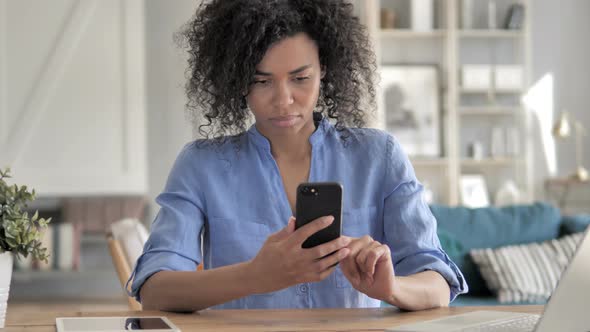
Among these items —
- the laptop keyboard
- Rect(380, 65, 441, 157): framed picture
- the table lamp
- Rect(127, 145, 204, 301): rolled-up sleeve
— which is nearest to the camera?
the laptop keyboard

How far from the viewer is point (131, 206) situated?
5.09 metres

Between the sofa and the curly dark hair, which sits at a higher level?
the curly dark hair

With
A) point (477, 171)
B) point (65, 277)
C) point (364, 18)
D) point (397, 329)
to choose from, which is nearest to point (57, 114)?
point (65, 277)

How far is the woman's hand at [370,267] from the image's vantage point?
127cm

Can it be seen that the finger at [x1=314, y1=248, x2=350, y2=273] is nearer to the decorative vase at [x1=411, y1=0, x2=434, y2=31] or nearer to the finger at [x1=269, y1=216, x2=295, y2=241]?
the finger at [x1=269, y1=216, x2=295, y2=241]

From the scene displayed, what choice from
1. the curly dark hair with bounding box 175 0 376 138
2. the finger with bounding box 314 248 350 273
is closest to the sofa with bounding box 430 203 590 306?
the curly dark hair with bounding box 175 0 376 138

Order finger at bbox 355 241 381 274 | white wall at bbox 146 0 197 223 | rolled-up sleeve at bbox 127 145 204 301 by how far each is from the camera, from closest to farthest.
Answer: finger at bbox 355 241 381 274
rolled-up sleeve at bbox 127 145 204 301
white wall at bbox 146 0 197 223

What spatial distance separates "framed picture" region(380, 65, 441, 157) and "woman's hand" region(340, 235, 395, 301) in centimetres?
536

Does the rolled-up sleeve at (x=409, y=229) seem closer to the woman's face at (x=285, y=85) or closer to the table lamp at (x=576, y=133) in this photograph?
the woman's face at (x=285, y=85)

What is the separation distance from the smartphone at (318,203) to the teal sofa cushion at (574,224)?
3057mm

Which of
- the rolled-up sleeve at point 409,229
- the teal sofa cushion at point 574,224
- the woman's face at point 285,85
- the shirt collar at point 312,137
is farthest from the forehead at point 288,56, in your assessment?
the teal sofa cushion at point 574,224

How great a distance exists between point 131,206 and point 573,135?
3636 mm

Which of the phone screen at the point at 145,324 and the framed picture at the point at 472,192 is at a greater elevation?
the phone screen at the point at 145,324

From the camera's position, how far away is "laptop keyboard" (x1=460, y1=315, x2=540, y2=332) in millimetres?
1170
